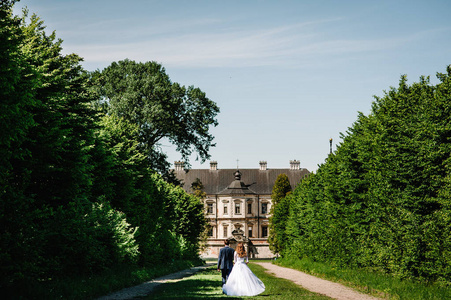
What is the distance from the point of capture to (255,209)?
115 metres

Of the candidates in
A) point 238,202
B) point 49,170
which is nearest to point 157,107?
point 49,170

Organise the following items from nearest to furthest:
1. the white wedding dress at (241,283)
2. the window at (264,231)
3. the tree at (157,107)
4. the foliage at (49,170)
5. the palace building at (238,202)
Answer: the foliage at (49,170) → the white wedding dress at (241,283) → the tree at (157,107) → the window at (264,231) → the palace building at (238,202)

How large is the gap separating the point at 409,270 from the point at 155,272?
18564 millimetres

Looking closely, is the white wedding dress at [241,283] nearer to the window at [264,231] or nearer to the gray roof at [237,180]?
the gray roof at [237,180]

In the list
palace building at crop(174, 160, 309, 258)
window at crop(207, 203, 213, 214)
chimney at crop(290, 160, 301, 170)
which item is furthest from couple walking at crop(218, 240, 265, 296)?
chimney at crop(290, 160, 301, 170)

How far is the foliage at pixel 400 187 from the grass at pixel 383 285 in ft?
1.59

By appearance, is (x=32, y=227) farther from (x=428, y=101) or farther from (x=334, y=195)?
(x=334, y=195)

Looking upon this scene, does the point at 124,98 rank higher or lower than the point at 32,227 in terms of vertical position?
higher

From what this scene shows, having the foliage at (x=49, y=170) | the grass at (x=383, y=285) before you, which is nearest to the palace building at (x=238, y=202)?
the grass at (x=383, y=285)

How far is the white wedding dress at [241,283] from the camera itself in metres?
18.1

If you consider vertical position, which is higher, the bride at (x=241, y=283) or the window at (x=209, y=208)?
the window at (x=209, y=208)

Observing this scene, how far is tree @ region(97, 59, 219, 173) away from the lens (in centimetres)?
4203

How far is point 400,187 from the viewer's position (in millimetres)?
20188

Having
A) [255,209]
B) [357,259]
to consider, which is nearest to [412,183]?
[357,259]
